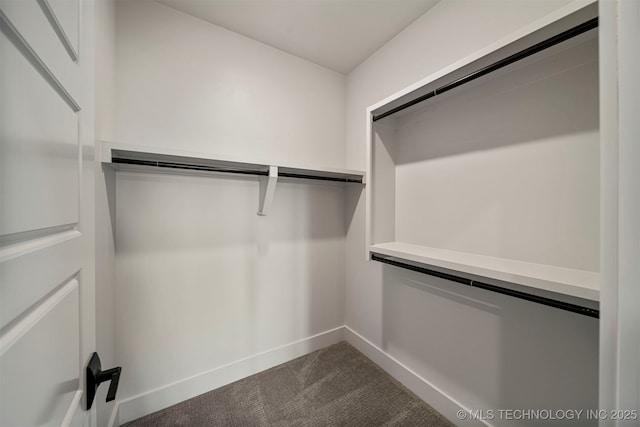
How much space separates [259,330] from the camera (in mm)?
1692

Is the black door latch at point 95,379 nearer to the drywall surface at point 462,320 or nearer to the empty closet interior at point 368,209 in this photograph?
the empty closet interior at point 368,209

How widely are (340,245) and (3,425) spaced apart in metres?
1.91

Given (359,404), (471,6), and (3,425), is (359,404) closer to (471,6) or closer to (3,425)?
(3,425)

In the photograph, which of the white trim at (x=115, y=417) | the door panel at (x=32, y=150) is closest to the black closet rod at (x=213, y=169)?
the door panel at (x=32, y=150)

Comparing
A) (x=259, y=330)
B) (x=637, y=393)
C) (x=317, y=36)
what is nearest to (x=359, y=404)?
(x=259, y=330)

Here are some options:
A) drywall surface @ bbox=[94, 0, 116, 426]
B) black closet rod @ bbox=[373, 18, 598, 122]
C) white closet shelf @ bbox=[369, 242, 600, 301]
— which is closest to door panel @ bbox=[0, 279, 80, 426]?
drywall surface @ bbox=[94, 0, 116, 426]

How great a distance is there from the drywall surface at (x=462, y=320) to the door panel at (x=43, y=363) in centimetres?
154

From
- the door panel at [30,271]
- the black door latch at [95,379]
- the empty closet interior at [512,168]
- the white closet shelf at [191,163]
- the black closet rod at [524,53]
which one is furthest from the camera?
the white closet shelf at [191,163]

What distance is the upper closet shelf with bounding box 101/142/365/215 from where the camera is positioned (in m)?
1.07

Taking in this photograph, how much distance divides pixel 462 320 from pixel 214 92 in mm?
2096

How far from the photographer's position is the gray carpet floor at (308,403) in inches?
51.0

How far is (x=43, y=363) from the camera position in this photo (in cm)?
37

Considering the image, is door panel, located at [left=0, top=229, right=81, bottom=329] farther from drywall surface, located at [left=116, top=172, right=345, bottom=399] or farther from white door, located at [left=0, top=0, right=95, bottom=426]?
drywall surface, located at [left=116, top=172, right=345, bottom=399]

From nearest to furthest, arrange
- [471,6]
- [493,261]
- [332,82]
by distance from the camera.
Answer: [493,261], [471,6], [332,82]
